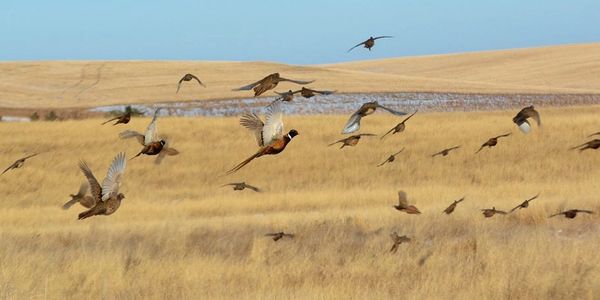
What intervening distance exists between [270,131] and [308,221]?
376 inches

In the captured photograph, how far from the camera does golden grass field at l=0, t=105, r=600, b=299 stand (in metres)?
9.43

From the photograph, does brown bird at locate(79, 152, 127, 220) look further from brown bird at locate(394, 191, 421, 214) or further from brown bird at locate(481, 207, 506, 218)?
brown bird at locate(481, 207, 506, 218)

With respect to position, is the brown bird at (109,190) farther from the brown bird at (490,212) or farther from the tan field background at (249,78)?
the tan field background at (249,78)

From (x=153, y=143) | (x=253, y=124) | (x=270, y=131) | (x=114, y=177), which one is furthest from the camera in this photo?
(x=114, y=177)

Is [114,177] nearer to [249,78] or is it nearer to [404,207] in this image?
[404,207]

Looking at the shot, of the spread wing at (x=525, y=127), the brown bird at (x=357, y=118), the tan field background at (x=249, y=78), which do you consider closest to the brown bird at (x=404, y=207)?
the spread wing at (x=525, y=127)

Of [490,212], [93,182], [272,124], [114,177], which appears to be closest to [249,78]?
[490,212]

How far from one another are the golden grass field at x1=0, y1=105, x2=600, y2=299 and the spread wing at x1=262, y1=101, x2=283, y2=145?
3.81 meters

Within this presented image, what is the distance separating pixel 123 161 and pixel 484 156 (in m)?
19.6

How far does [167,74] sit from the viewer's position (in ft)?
220

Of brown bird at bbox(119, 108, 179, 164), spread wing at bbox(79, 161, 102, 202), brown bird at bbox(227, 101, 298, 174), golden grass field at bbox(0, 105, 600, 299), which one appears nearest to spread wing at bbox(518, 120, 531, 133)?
brown bird at bbox(227, 101, 298, 174)

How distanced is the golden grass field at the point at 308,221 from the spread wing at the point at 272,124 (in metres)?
3.81

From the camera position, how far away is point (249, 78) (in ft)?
200

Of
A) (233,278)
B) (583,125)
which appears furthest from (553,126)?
(233,278)
